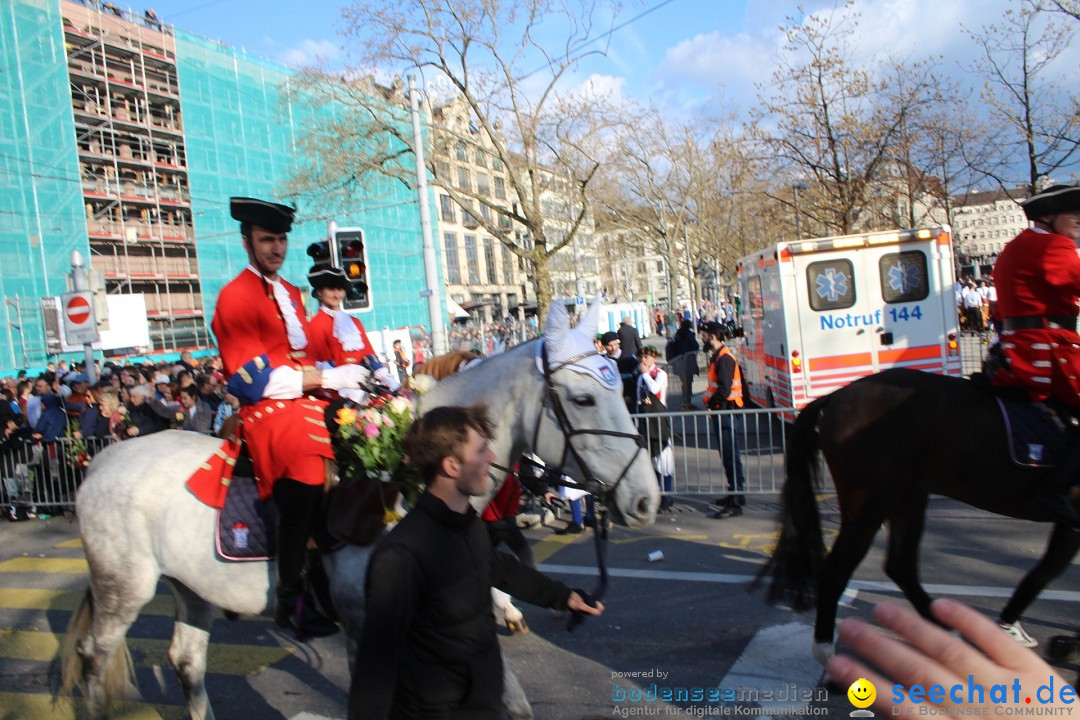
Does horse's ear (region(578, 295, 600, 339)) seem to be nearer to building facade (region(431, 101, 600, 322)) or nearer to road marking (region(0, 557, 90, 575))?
road marking (region(0, 557, 90, 575))

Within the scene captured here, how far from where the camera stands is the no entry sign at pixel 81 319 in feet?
43.6

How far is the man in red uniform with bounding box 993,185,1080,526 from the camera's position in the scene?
4.71m

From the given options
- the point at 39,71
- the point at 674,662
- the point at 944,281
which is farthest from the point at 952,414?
the point at 39,71

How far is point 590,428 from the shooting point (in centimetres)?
394

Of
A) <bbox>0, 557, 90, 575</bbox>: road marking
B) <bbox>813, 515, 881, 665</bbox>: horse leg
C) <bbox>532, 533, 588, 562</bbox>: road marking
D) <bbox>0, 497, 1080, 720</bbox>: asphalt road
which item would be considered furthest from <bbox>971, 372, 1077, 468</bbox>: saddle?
<bbox>0, 557, 90, 575</bbox>: road marking

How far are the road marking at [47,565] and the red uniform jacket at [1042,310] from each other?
8.95 m

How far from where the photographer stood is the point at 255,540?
4.00 m

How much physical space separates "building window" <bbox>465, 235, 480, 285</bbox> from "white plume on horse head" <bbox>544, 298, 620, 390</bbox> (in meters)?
66.5

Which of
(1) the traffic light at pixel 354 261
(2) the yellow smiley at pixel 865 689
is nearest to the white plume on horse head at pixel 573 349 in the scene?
(2) the yellow smiley at pixel 865 689

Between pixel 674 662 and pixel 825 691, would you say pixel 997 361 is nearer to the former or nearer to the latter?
pixel 825 691

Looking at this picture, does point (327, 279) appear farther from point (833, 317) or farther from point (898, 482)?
point (833, 317)

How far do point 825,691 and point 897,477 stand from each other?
4.53ft

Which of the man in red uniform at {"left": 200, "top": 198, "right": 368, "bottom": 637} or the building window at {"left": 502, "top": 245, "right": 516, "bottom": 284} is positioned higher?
the building window at {"left": 502, "top": 245, "right": 516, "bottom": 284}

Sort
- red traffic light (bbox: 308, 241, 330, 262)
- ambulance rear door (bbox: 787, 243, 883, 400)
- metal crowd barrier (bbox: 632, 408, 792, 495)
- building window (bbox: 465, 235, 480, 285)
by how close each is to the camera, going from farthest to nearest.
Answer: building window (bbox: 465, 235, 480, 285) < ambulance rear door (bbox: 787, 243, 883, 400) < metal crowd barrier (bbox: 632, 408, 792, 495) < red traffic light (bbox: 308, 241, 330, 262)
